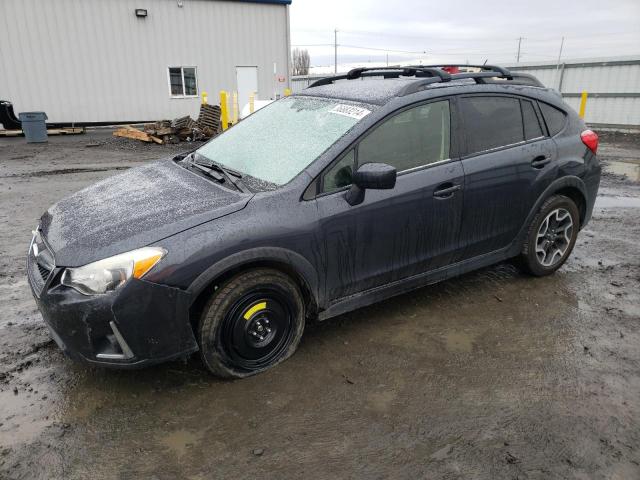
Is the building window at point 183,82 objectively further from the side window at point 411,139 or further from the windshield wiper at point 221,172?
the side window at point 411,139

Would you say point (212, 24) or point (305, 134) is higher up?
point (212, 24)

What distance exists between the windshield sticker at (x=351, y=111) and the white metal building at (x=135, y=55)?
18115 millimetres

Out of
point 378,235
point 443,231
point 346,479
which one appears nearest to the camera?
point 346,479

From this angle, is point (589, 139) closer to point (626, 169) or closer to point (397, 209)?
point (397, 209)

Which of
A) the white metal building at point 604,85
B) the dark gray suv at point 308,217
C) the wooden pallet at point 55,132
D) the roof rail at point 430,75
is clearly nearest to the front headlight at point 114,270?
the dark gray suv at point 308,217

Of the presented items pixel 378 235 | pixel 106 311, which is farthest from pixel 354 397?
pixel 106 311

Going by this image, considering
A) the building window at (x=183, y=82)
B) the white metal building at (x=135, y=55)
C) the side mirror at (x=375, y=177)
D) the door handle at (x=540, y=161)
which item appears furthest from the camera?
the building window at (x=183, y=82)

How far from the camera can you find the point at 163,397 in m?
2.80

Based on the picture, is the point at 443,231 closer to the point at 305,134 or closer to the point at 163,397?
the point at 305,134

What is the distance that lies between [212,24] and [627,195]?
1731 cm

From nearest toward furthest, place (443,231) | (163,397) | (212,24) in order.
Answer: (163,397) < (443,231) < (212,24)

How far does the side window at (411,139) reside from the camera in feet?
10.5

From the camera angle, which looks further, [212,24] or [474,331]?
[212,24]

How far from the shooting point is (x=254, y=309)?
2.86 metres
